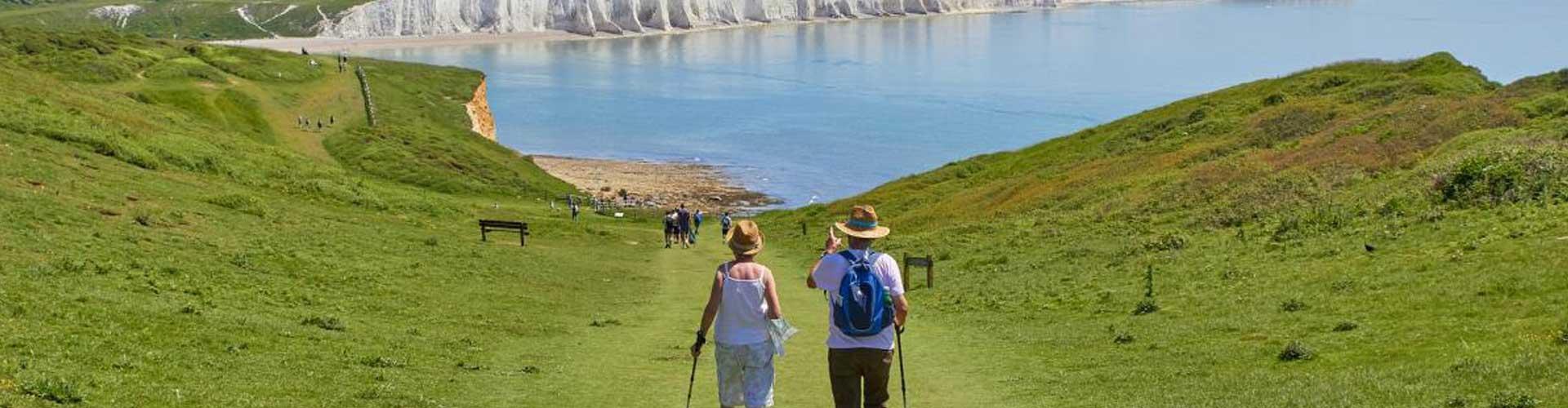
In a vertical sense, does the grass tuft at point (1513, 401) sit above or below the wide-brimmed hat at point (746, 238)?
below

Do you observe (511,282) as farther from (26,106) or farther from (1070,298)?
(26,106)

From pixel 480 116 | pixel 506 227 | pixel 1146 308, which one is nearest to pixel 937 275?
pixel 1146 308

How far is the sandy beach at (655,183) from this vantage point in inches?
3516

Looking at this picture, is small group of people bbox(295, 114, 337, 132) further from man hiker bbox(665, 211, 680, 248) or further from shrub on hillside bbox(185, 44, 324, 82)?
man hiker bbox(665, 211, 680, 248)

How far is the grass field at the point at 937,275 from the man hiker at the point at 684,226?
114cm

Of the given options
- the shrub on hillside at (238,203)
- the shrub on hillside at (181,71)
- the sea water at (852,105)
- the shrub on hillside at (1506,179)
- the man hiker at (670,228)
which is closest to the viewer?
the shrub on hillside at (1506,179)

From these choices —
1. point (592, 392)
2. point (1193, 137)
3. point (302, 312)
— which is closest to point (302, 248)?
point (302, 312)

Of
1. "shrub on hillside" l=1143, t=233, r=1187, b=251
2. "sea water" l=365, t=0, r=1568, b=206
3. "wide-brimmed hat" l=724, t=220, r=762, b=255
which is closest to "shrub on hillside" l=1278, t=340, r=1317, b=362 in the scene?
"wide-brimmed hat" l=724, t=220, r=762, b=255

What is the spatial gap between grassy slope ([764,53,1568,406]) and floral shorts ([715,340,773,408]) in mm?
5248

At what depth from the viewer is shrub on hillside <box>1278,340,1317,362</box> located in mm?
19109

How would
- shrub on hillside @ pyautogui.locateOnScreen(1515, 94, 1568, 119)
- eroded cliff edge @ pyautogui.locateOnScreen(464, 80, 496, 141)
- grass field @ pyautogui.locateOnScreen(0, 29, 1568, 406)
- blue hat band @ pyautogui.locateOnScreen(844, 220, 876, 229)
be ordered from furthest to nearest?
eroded cliff edge @ pyautogui.locateOnScreen(464, 80, 496, 141) → shrub on hillside @ pyautogui.locateOnScreen(1515, 94, 1568, 119) → grass field @ pyautogui.locateOnScreen(0, 29, 1568, 406) → blue hat band @ pyautogui.locateOnScreen(844, 220, 876, 229)

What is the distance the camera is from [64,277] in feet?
74.2

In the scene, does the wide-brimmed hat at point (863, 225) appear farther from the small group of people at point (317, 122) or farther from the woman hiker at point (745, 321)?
the small group of people at point (317, 122)

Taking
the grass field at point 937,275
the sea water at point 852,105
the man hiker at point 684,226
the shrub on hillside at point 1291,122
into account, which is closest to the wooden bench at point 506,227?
the grass field at point 937,275
